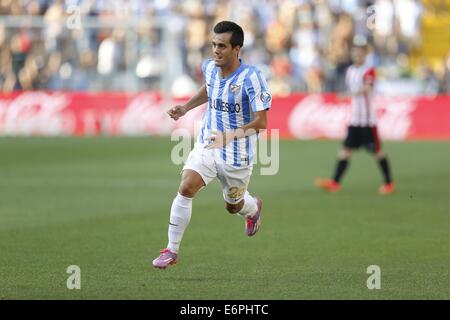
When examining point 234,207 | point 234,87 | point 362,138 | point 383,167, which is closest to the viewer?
point 234,87

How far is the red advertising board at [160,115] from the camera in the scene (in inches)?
1130

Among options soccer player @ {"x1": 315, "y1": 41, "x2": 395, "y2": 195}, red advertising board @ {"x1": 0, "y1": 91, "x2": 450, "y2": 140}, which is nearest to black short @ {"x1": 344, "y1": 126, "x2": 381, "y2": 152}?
soccer player @ {"x1": 315, "y1": 41, "x2": 395, "y2": 195}

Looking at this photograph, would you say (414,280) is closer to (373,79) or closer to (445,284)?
(445,284)

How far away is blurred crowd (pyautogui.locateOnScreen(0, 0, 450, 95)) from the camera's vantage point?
1220 inches

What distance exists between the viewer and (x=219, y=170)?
9.77m

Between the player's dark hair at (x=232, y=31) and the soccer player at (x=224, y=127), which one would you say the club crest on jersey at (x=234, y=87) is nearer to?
the soccer player at (x=224, y=127)

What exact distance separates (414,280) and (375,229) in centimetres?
364

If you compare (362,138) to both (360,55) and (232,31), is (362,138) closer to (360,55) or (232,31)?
(360,55)

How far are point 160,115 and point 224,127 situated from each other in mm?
20064

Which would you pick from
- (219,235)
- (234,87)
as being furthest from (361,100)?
(234,87)

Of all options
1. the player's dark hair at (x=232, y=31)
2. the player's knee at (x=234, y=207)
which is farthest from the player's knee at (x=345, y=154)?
the player's dark hair at (x=232, y=31)

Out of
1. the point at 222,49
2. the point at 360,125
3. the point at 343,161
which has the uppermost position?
the point at 360,125

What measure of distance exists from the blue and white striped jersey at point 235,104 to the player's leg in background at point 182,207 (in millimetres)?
374

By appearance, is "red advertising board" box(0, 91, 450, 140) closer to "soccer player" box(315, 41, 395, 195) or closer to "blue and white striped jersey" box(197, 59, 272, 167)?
"soccer player" box(315, 41, 395, 195)
